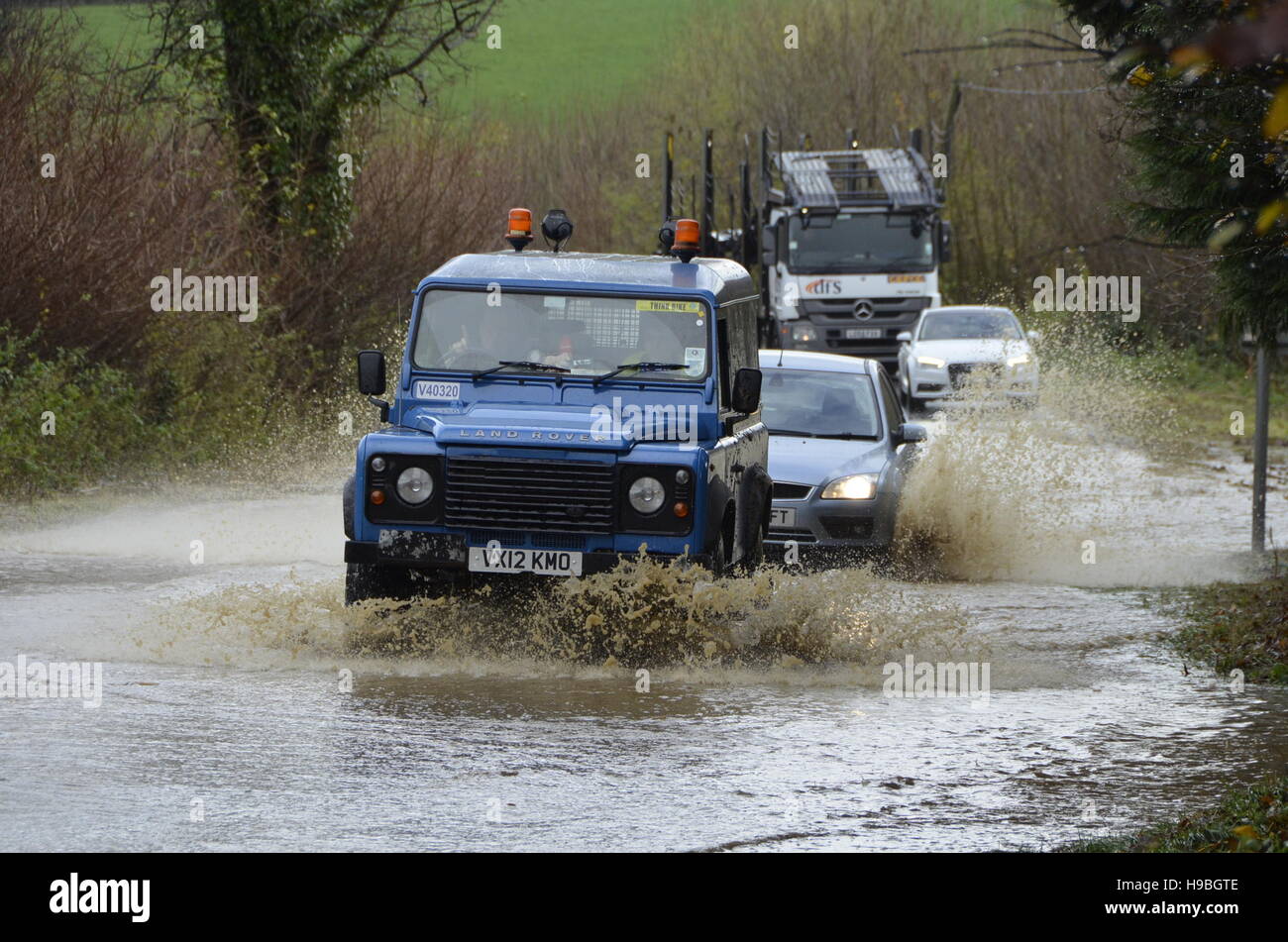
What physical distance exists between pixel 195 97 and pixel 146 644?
16878 millimetres

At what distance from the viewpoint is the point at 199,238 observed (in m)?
21.9

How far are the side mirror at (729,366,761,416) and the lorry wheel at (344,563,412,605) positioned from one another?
2.08 m

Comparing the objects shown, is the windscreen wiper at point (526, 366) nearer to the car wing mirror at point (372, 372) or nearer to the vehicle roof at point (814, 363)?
the car wing mirror at point (372, 372)

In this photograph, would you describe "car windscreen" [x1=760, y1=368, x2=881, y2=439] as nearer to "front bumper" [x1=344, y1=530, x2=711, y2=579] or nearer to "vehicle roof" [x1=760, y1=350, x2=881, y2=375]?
"vehicle roof" [x1=760, y1=350, x2=881, y2=375]

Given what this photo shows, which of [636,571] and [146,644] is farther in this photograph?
[146,644]

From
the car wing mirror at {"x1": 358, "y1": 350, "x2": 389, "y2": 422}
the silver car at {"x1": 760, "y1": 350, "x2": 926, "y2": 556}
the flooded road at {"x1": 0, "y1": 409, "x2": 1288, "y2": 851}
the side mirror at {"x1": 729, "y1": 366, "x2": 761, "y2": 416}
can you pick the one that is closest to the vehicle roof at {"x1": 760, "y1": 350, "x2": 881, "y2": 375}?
the silver car at {"x1": 760, "y1": 350, "x2": 926, "y2": 556}

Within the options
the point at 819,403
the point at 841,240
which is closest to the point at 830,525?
the point at 819,403

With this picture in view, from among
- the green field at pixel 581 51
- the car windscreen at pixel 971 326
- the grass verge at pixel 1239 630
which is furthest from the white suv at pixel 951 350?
the green field at pixel 581 51

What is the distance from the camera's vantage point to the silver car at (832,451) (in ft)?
44.6

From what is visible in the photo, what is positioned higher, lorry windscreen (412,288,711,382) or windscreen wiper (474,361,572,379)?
lorry windscreen (412,288,711,382)

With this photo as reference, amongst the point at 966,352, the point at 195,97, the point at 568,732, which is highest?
the point at 195,97

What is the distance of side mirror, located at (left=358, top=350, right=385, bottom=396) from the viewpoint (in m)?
10.7
